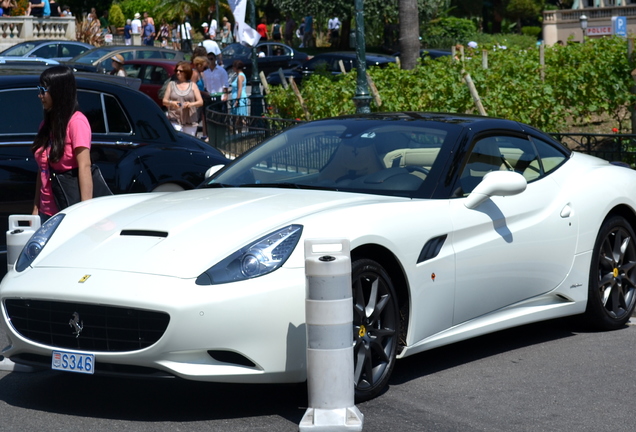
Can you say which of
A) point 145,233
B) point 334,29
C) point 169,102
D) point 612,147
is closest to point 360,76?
point 169,102

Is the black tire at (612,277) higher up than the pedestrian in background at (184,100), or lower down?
lower down

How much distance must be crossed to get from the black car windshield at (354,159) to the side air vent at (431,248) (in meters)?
0.32

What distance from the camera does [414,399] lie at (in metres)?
5.36

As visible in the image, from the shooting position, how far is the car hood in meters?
5.00

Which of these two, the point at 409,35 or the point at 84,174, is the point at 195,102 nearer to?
the point at 84,174

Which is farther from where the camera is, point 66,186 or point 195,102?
point 195,102

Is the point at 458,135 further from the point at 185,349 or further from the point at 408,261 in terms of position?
the point at 185,349

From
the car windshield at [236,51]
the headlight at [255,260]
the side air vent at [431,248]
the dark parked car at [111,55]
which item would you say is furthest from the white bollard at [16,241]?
the car windshield at [236,51]

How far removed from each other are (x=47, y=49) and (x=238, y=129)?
17.2m

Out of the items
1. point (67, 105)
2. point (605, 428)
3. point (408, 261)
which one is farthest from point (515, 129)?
point (67, 105)

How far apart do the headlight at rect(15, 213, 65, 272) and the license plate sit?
2.01 feet

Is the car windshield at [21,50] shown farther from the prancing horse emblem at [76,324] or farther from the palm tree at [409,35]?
the prancing horse emblem at [76,324]

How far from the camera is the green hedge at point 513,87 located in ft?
50.1

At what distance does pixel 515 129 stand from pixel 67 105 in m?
2.91
